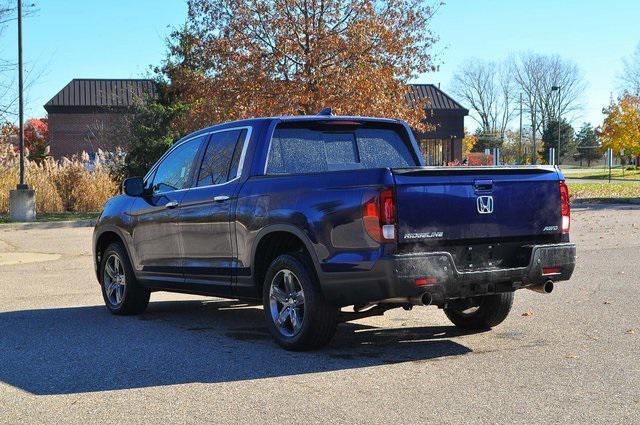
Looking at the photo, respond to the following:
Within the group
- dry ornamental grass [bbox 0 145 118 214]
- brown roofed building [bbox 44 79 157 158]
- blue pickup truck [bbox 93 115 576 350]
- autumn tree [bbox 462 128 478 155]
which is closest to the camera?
→ blue pickup truck [bbox 93 115 576 350]

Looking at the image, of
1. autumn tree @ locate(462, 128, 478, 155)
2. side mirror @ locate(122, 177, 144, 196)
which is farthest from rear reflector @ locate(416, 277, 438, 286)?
autumn tree @ locate(462, 128, 478, 155)

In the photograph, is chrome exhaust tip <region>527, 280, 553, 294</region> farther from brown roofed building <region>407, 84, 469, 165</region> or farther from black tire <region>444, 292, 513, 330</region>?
brown roofed building <region>407, 84, 469, 165</region>

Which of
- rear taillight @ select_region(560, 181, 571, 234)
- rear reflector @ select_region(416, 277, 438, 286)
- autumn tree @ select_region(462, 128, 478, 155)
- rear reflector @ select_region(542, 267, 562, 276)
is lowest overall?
rear reflector @ select_region(542, 267, 562, 276)

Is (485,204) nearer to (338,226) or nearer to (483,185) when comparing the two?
(483,185)

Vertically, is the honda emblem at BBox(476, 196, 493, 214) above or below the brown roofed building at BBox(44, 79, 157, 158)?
below

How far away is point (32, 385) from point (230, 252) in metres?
2.18

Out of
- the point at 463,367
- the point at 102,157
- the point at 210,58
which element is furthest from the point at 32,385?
the point at 102,157

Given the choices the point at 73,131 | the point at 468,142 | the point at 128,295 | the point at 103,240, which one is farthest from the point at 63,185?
the point at 468,142

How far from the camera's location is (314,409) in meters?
5.12

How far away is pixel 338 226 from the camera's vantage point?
6344mm

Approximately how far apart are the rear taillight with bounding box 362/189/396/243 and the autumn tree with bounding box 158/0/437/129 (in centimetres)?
2097

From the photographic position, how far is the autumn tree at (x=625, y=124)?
62375 millimetres

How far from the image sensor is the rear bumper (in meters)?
6.12

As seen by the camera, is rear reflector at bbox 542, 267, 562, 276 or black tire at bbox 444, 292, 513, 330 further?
black tire at bbox 444, 292, 513, 330
